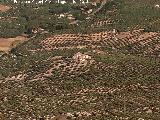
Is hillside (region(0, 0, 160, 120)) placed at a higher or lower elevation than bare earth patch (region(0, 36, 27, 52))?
higher

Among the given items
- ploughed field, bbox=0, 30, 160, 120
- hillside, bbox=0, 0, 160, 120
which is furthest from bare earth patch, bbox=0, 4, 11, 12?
ploughed field, bbox=0, 30, 160, 120

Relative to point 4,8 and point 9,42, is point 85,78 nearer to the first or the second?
point 9,42

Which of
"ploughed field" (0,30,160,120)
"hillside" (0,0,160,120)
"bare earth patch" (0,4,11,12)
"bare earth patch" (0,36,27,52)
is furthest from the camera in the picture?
"bare earth patch" (0,4,11,12)

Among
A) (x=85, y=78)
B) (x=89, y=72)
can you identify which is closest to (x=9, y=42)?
(x=89, y=72)

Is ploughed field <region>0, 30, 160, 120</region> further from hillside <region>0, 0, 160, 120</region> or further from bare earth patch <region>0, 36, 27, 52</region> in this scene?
→ bare earth patch <region>0, 36, 27, 52</region>

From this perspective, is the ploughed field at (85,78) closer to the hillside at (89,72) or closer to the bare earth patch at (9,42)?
the hillside at (89,72)

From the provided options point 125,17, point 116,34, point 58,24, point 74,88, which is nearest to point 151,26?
point 116,34

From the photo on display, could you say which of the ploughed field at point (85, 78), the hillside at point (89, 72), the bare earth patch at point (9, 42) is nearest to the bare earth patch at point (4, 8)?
the hillside at point (89, 72)

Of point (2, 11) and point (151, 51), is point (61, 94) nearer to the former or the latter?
point (151, 51)
